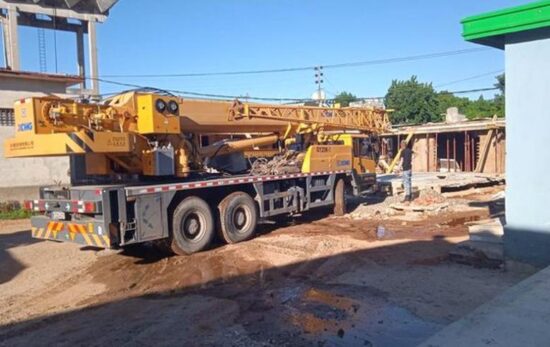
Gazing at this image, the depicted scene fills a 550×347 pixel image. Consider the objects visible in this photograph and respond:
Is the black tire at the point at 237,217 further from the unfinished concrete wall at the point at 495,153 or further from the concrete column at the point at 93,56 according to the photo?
the unfinished concrete wall at the point at 495,153

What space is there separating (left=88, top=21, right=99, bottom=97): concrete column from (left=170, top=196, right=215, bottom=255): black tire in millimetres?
19306

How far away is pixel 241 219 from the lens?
1181 centimetres

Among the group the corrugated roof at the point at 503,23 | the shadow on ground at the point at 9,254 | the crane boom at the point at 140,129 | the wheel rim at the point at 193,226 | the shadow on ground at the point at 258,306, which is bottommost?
the shadow on ground at the point at 9,254

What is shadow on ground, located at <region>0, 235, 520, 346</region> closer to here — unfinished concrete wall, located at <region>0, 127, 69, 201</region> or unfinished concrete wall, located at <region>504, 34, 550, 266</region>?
unfinished concrete wall, located at <region>504, 34, 550, 266</region>

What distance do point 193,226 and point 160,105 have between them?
2.60 meters

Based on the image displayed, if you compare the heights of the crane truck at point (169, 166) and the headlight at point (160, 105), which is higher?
the headlight at point (160, 105)

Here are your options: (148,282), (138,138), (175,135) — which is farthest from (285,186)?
(148,282)

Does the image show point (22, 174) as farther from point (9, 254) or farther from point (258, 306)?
point (258, 306)

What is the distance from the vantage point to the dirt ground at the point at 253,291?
5.69m

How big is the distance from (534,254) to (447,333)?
3962 millimetres

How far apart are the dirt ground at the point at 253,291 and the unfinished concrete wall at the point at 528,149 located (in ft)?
2.04

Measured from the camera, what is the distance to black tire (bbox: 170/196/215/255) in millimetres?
10047

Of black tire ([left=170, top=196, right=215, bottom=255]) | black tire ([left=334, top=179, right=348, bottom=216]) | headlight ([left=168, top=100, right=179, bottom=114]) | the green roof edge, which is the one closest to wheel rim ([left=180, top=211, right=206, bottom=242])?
black tire ([left=170, top=196, right=215, bottom=255])

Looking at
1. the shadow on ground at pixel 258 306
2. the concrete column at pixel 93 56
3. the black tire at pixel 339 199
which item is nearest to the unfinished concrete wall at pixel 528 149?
the shadow on ground at pixel 258 306
